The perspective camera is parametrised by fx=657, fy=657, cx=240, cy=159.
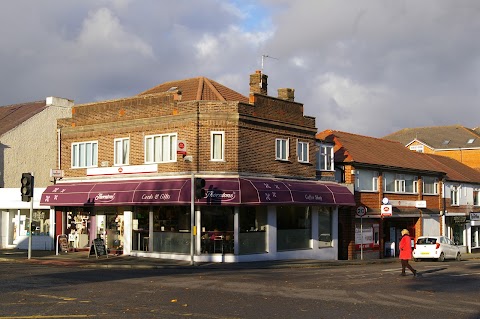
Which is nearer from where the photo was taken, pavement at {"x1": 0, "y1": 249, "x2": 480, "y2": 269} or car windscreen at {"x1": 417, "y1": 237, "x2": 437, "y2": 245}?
pavement at {"x1": 0, "y1": 249, "x2": 480, "y2": 269}

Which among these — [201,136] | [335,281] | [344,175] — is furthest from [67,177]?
[335,281]

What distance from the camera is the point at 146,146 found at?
3350cm

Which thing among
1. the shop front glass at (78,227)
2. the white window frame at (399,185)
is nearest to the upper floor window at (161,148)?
the shop front glass at (78,227)

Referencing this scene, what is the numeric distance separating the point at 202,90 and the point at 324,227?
34.0ft

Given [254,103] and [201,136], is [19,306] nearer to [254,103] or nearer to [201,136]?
[201,136]

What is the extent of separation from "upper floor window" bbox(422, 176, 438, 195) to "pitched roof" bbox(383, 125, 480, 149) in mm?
24448

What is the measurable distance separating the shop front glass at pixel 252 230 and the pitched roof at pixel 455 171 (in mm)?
23908

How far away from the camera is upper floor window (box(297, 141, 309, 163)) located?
1396 inches

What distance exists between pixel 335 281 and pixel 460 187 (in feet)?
118

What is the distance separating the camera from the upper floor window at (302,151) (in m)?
35.5

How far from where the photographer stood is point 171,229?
32.2m

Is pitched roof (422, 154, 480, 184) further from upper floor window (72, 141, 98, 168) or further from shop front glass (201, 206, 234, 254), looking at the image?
upper floor window (72, 141, 98, 168)

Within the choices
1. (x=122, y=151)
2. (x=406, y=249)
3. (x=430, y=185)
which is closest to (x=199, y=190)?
(x=122, y=151)

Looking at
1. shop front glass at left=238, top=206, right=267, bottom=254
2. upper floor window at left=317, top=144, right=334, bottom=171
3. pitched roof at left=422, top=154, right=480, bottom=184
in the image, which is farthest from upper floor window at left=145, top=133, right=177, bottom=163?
pitched roof at left=422, top=154, right=480, bottom=184
